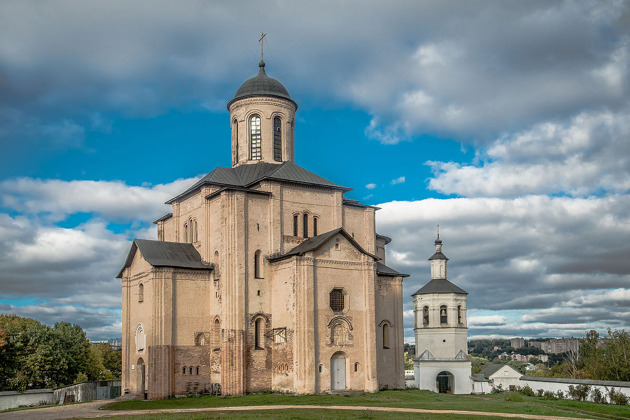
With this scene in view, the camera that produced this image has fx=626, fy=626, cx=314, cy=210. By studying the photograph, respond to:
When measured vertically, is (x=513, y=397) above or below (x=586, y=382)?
below

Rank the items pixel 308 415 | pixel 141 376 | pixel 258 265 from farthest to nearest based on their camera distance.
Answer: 1. pixel 141 376
2. pixel 258 265
3. pixel 308 415

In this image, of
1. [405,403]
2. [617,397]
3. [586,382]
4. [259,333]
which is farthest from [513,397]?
[259,333]

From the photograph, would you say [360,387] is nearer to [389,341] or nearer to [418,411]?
[389,341]

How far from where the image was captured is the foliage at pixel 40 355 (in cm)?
3803

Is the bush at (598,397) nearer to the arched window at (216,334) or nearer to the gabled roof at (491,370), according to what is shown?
the arched window at (216,334)

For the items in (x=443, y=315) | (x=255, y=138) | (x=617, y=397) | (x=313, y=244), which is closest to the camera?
(x=617, y=397)

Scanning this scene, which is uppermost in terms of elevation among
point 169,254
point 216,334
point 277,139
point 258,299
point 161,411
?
point 277,139

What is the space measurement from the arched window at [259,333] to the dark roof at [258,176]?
7757 mm

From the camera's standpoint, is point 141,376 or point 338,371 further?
point 141,376

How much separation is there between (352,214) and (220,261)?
9013 millimetres

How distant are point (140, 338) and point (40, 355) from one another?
9103 mm

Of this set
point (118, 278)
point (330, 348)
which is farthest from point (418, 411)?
point (118, 278)

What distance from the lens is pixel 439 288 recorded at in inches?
2184

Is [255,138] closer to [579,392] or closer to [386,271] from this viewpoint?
[386,271]
